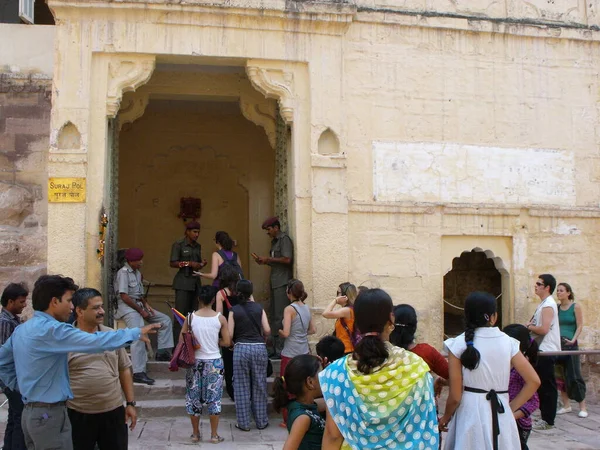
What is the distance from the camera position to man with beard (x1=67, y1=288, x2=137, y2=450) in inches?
174

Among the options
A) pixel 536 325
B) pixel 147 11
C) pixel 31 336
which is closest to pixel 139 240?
pixel 147 11

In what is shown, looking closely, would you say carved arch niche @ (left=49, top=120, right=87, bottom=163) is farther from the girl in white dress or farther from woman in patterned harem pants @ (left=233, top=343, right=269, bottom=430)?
the girl in white dress

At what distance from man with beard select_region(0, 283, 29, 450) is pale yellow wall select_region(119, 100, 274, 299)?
22.3 ft

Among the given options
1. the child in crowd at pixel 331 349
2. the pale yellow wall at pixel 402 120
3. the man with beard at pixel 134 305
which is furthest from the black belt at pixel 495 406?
the man with beard at pixel 134 305

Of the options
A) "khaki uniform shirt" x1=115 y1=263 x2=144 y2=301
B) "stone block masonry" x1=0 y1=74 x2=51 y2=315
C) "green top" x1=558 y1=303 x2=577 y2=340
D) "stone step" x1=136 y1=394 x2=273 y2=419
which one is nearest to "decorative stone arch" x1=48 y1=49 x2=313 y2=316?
"khaki uniform shirt" x1=115 y1=263 x2=144 y2=301

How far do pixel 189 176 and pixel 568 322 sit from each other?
709cm

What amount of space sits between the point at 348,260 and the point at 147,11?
3970mm

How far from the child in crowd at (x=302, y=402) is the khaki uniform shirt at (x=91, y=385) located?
1.49 meters

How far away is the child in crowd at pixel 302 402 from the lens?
11.0ft

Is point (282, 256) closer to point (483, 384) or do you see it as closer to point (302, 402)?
point (483, 384)

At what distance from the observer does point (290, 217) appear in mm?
9195

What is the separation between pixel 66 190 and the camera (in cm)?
819

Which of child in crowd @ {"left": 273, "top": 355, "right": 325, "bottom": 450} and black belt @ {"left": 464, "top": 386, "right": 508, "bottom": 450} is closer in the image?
child in crowd @ {"left": 273, "top": 355, "right": 325, "bottom": 450}

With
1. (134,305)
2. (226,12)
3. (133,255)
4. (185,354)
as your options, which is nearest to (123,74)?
(226,12)
